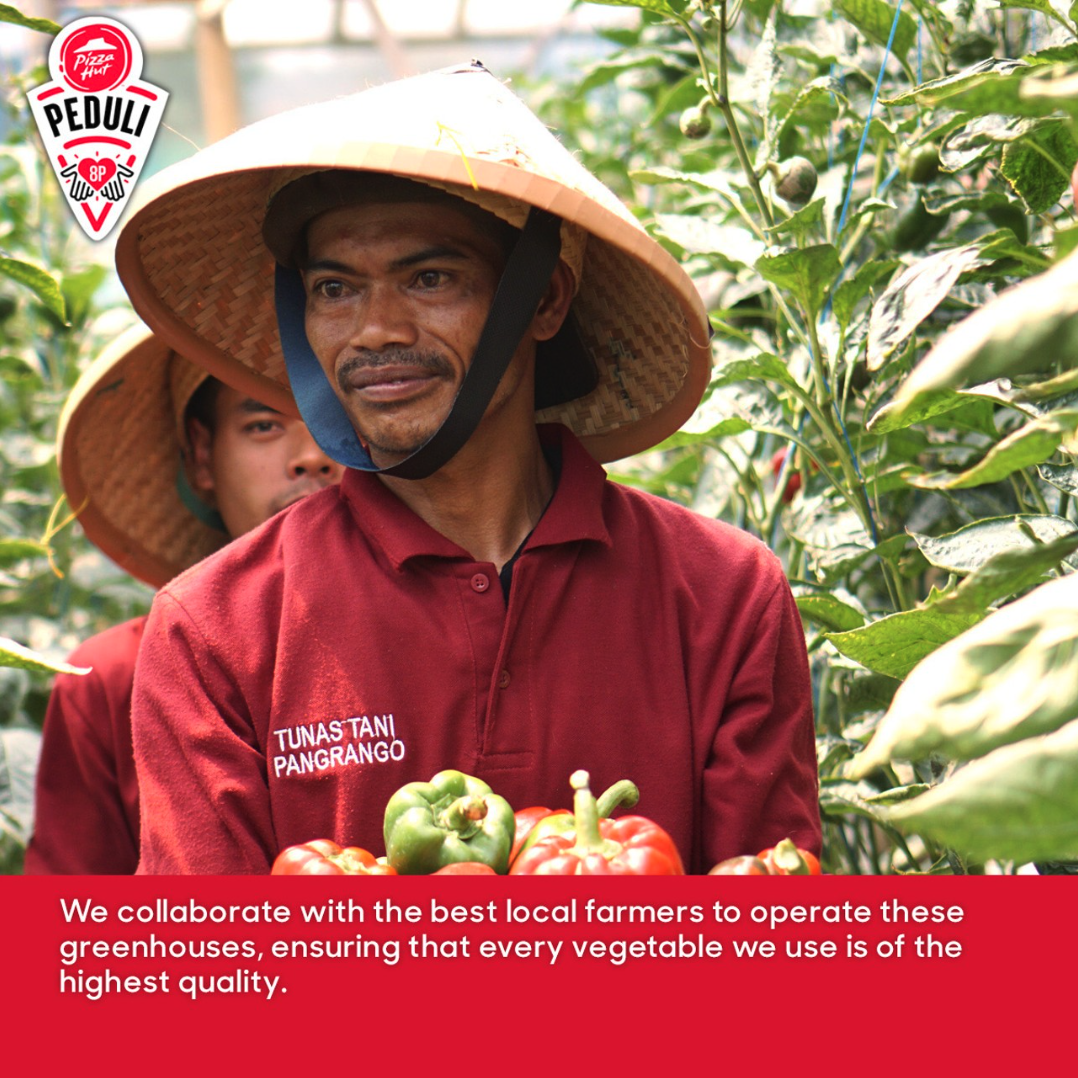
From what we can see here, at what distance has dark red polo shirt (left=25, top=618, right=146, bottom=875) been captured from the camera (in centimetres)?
190

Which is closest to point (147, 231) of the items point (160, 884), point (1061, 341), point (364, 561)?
point (364, 561)

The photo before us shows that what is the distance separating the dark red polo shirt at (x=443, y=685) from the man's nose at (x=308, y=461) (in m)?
0.48

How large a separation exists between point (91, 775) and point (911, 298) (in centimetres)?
127

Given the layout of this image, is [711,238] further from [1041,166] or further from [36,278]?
[36,278]

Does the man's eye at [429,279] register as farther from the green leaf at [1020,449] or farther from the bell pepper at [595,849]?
the green leaf at [1020,449]

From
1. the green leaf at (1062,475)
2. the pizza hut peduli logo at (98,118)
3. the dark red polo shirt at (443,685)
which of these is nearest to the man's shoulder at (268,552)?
the dark red polo shirt at (443,685)

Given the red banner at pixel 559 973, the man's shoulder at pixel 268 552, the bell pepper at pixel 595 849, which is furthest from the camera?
the man's shoulder at pixel 268 552

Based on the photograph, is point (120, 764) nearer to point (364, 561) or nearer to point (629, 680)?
point (364, 561)

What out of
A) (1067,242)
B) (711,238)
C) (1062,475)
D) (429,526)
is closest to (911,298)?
(1062,475)

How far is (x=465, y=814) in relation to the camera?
1.15 metres

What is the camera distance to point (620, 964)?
0.87m

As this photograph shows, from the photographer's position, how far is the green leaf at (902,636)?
117 centimetres

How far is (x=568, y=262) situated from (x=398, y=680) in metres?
0.51

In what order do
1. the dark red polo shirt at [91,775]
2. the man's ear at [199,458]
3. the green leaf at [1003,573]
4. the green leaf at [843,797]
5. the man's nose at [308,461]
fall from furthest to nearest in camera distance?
the man's ear at [199,458] < the man's nose at [308,461] < the dark red polo shirt at [91,775] < the green leaf at [843,797] < the green leaf at [1003,573]
